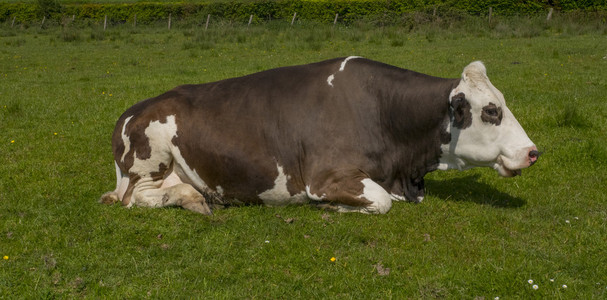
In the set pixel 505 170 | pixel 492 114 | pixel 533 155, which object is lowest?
pixel 505 170

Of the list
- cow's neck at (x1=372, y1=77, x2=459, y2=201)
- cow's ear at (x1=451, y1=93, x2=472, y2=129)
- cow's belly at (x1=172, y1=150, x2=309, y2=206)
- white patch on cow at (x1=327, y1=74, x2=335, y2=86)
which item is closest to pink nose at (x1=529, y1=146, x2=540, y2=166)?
cow's ear at (x1=451, y1=93, x2=472, y2=129)

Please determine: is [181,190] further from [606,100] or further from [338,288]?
[606,100]

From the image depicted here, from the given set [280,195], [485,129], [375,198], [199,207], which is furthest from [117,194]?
[485,129]

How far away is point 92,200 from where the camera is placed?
6512 millimetres

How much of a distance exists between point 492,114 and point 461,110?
0.97ft

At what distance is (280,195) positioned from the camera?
20.3 feet

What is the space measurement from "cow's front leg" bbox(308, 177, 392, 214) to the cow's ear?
40.8 inches

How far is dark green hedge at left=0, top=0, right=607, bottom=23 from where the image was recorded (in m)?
34.2

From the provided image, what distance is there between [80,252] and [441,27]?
24.9 metres

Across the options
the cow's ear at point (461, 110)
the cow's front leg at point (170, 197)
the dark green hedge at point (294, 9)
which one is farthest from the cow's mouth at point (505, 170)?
the dark green hedge at point (294, 9)

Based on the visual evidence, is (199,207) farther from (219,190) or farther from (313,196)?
(313,196)

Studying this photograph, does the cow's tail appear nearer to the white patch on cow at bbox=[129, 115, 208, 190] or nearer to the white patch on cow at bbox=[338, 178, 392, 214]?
the white patch on cow at bbox=[129, 115, 208, 190]

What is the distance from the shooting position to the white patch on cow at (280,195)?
6137 mm

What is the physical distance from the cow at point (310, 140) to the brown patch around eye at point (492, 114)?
82 mm
